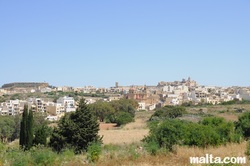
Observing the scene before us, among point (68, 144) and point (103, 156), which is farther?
point (68, 144)

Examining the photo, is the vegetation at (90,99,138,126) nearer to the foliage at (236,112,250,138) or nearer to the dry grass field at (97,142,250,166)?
the foliage at (236,112,250,138)

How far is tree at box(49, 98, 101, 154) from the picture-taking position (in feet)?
65.3

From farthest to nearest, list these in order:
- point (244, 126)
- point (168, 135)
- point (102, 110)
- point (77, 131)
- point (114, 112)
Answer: point (114, 112) → point (102, 110) → point (77, 131) → point (244, 126) → point (168, 135)

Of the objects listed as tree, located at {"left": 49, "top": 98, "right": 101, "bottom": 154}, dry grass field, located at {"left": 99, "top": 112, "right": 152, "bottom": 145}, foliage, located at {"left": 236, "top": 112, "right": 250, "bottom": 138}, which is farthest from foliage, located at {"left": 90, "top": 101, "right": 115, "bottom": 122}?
foliage, located at {"left": 236, "top": 112, "right": 250, "bottom": 138}

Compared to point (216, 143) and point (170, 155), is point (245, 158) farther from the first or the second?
point (216, 143)

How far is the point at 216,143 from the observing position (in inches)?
512

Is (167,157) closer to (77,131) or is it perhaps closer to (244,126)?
(244,126)

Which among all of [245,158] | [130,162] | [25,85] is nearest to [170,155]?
[130,162]

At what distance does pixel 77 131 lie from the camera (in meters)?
20.2

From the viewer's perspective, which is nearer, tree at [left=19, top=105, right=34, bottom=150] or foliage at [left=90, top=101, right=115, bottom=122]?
tree at [left=19, top=105, right=34, bottom=150]

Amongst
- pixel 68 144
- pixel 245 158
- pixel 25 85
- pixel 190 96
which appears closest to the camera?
pixel 245 158

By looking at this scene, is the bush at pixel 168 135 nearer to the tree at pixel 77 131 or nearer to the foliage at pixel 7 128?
the tree at pixel 77 131

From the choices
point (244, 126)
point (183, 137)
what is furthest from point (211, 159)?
point (244, 126)

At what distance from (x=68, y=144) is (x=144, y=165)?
1116 centimetres
